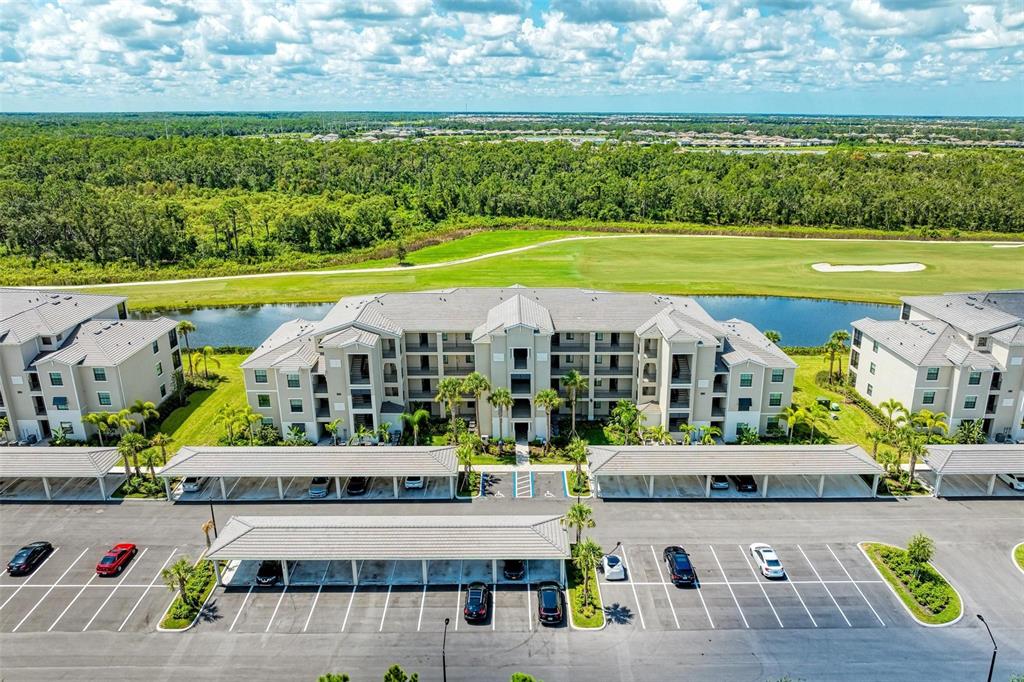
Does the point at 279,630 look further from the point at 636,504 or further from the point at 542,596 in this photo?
the point at 636,504

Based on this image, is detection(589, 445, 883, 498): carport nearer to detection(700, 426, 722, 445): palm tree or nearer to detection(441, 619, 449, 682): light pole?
detection(700, 426, 722, 445): palm tree

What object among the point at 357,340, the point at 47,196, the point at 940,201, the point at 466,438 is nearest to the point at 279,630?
the point at 466,438

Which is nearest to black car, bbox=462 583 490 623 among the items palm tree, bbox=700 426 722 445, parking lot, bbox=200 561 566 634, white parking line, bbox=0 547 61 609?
parking lot, bbox=200 561 566 634

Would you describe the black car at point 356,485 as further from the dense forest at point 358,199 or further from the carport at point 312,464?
the dense forest at point 358,199

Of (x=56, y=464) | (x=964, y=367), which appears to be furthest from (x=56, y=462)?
(x=964, y=367)

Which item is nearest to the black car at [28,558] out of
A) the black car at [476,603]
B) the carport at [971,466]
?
the black car at [476,603]

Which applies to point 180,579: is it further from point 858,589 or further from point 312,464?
point 858,589

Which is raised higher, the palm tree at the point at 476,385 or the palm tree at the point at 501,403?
the palm tree at the point at 476,385
